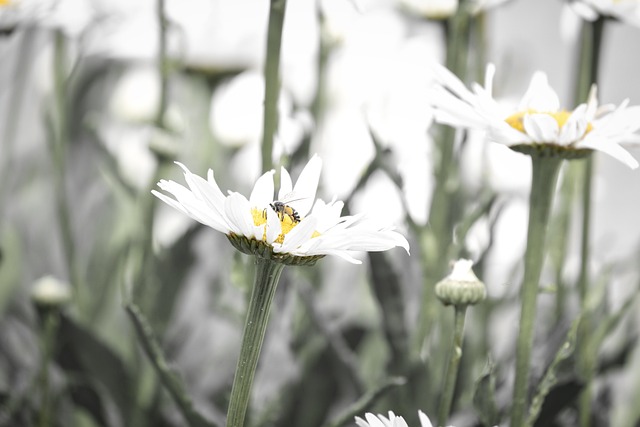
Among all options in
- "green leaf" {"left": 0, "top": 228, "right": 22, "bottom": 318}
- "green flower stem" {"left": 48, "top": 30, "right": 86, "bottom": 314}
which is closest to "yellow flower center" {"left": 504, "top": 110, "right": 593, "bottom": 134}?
"green flower stem" {"left": 48, "top": 30, "right": 86, "bottom": 314}

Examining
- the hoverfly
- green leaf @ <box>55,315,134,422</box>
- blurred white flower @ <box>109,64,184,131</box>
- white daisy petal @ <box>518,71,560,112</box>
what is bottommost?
green leaf @ <box>55,315,134,422</box>

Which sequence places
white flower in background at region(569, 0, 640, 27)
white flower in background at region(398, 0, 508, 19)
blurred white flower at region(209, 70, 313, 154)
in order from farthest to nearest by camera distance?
blurred white flower at region(209, 70, 313, 154) → white flower in background at region(398, 0, 508, 19) → white flower in background at region(569, 0, 640, 27)

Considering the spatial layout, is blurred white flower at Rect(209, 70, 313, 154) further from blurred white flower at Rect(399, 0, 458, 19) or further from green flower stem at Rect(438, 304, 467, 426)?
green flower stem at Rect(438, 304, 467, 426)

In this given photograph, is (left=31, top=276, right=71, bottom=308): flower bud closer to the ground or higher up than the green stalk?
closer to the ground

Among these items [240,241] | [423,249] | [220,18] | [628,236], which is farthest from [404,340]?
[628,236]

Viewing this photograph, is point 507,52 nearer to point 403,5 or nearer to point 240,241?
point 403,5

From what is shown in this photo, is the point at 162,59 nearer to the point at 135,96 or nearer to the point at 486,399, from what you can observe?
the point at 486,399
